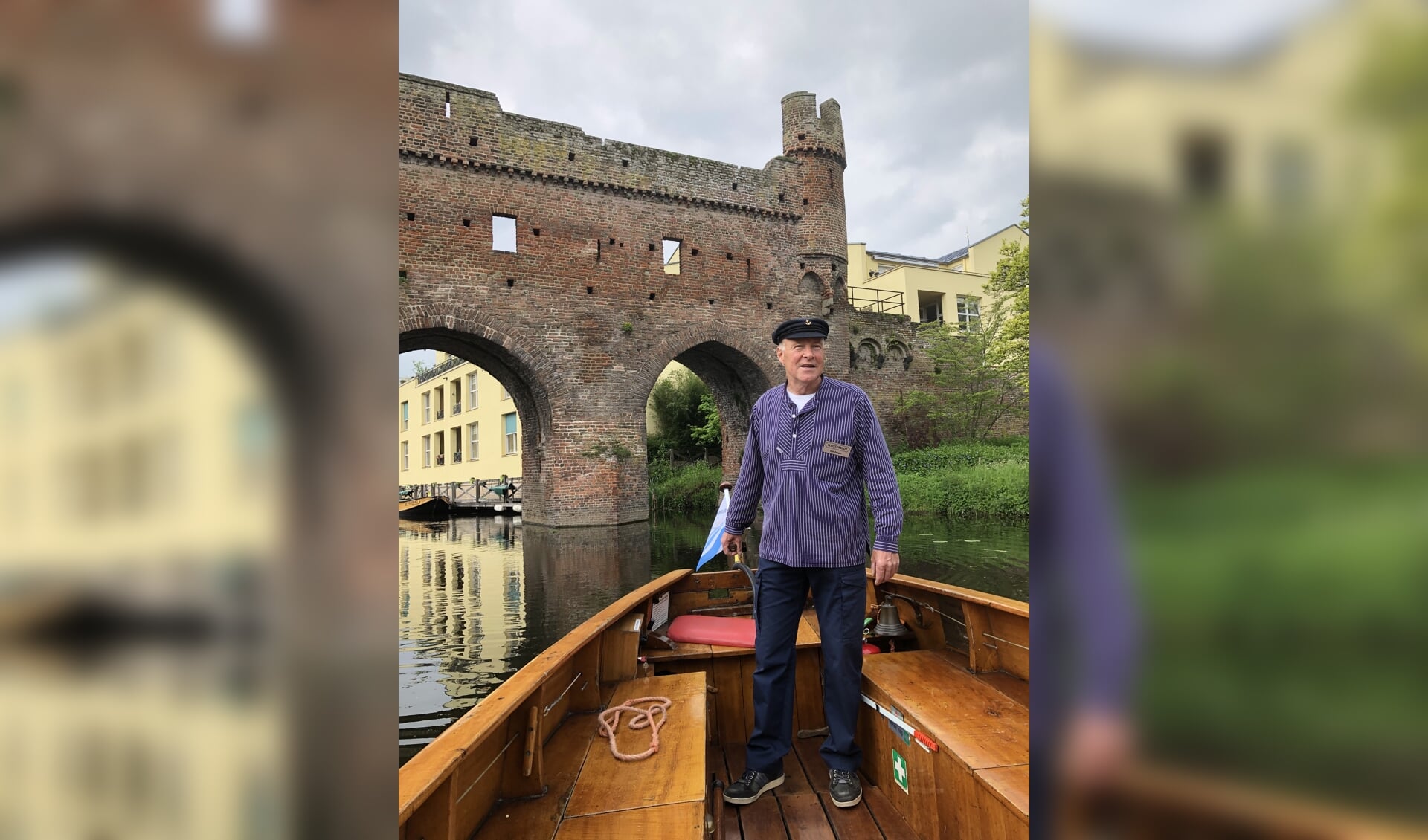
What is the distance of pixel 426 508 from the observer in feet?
76.3

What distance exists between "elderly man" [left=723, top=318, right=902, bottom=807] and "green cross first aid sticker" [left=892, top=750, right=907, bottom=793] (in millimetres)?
122

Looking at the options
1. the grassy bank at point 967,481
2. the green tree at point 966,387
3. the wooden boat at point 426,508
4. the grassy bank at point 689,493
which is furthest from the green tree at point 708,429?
the wooden boat at point 426,508

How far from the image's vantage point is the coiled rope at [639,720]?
2.14 meters

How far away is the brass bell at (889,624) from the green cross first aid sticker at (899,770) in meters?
1.17

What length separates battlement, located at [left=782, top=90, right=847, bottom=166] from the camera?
1571cm

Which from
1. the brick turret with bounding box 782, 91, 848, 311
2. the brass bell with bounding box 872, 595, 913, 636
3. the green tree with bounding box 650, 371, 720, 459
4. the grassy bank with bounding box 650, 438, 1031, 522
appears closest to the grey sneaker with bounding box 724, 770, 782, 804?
the brass bell with bounding box 872, 595, 913, 636
